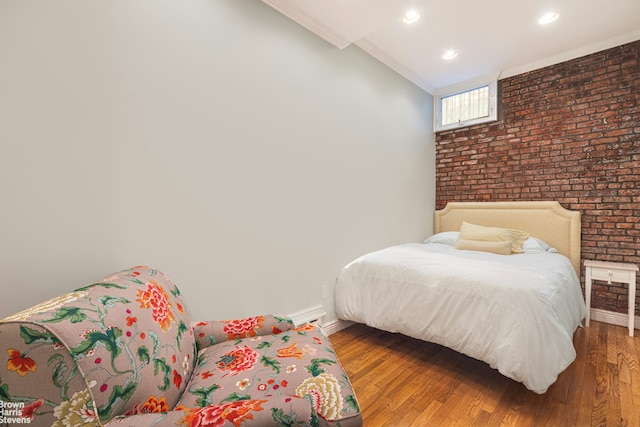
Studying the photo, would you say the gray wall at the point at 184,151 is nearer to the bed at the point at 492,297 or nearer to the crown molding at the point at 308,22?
the crown molding at the point at 308,22

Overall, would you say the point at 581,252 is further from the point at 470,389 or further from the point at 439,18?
the point at 439,18

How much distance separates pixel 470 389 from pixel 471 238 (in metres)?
1.65

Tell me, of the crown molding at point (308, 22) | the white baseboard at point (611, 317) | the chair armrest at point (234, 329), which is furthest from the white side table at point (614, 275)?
the crown molding at point (308, 22)

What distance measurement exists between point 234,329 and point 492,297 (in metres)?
1.59

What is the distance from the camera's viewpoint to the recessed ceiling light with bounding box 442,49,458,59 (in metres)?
2.97

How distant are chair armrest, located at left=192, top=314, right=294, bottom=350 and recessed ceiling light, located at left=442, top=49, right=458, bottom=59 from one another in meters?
3.08

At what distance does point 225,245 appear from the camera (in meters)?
1.88

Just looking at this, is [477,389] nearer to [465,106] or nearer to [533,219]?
[533,219]

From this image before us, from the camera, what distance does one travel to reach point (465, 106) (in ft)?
12.3

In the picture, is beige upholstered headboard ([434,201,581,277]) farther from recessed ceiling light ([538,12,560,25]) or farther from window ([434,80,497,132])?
recessed ceiling light ([538,12,560,25])

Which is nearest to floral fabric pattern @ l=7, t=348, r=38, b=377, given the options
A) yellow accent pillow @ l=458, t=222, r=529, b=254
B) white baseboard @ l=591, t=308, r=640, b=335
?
yellow accent pillow @ l=458, t=222, r=529, b=254

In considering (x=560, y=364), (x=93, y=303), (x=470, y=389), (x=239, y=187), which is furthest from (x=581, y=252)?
(x=93, y=303)

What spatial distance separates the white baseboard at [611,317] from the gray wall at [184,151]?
7.84 feet

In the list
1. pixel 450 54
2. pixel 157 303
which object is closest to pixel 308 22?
pixel 450 54
